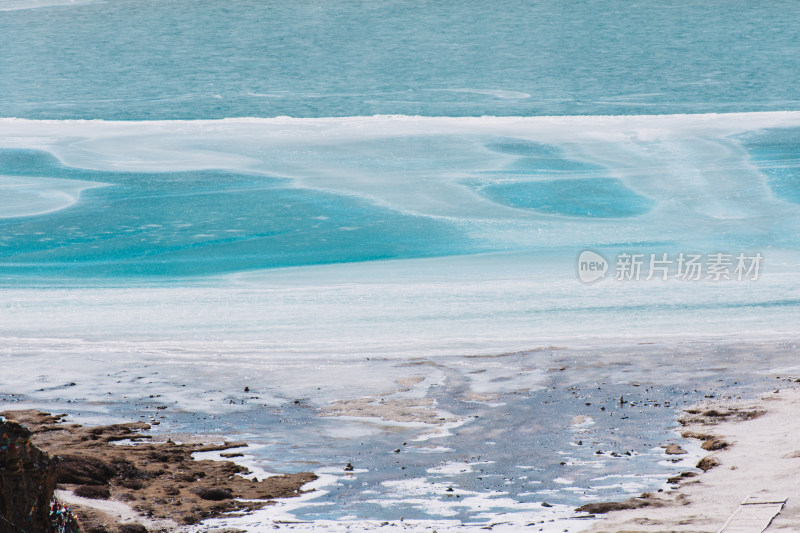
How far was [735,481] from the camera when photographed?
4527mm

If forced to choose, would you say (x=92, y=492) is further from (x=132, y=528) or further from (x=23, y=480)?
(x=23, y=480)

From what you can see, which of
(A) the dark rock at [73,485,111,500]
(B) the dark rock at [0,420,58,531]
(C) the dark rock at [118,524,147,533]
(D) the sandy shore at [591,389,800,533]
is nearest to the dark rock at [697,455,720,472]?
(D) the sandy shore at [591,389,800,533]

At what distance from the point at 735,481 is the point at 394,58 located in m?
17.1

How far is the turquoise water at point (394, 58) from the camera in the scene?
17109 millimetres

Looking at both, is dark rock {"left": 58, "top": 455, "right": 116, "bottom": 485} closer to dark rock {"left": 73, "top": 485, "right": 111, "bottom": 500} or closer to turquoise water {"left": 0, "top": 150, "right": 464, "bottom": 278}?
dark rock {"left": 73, "top": 485, "right": 111, "bottom": 500}

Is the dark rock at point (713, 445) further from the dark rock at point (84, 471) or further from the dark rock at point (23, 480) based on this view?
the dark rock at point (23, 480)

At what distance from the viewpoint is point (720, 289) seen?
28.9 feet

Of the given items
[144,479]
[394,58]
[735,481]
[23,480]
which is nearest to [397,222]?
[144,479]

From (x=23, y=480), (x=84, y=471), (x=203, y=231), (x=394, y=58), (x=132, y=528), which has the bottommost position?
(x=132, y=528)

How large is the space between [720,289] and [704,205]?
9.26ft

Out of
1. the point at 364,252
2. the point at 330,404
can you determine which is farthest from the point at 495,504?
the point at 364,252

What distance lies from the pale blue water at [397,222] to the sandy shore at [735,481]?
0.83 feet

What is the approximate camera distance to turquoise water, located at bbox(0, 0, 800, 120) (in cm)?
1711

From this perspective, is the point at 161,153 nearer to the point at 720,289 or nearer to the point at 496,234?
the point at 496,234
